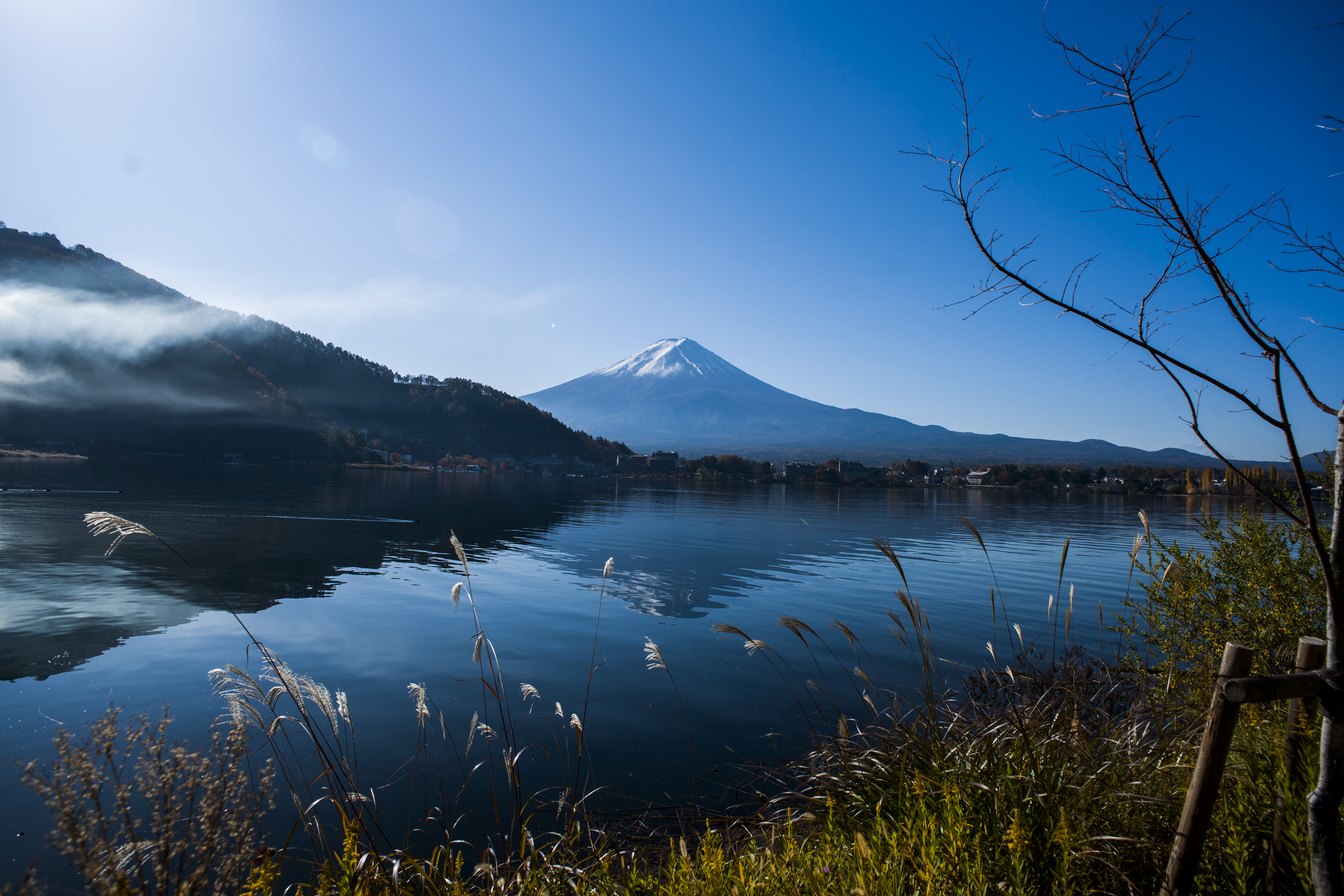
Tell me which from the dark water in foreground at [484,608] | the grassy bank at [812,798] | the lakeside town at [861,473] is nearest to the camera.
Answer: the grassy bank at [812,798]

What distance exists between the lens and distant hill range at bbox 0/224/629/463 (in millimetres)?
95812

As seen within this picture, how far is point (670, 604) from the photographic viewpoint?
43.9 feet

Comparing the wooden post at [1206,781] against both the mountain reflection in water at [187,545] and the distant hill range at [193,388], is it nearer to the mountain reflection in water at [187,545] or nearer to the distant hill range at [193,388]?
the mountain reflection in water at [187,545]

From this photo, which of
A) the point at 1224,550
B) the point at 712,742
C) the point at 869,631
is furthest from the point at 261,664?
the point at 1224,550

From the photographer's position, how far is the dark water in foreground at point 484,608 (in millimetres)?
6809

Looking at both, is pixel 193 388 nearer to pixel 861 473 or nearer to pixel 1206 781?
pixel 861 473

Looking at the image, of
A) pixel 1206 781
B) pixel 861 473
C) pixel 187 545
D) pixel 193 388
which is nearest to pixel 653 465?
pixel 861 473

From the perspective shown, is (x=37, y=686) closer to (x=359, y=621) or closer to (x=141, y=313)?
(x=359, y=621)

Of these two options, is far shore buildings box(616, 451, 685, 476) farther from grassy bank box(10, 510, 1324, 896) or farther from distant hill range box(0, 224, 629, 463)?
grassy bank box(10, 510, 1324, 896)

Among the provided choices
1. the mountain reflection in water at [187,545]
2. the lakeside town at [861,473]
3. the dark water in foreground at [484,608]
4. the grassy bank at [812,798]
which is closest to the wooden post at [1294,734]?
the grassy bank at [812,798]

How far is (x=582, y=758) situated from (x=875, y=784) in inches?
129

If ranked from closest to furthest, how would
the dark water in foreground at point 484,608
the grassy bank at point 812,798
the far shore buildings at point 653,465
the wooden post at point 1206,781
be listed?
the wooden post at point 1206,781
the grassy bank at point 812,798
the dark water in foreground at point 484,608
the far shore buildings at point 653,465

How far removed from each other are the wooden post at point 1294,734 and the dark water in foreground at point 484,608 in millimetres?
4094

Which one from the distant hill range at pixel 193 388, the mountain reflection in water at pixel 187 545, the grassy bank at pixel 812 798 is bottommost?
the mountain reflection in water at pixel 187 545
